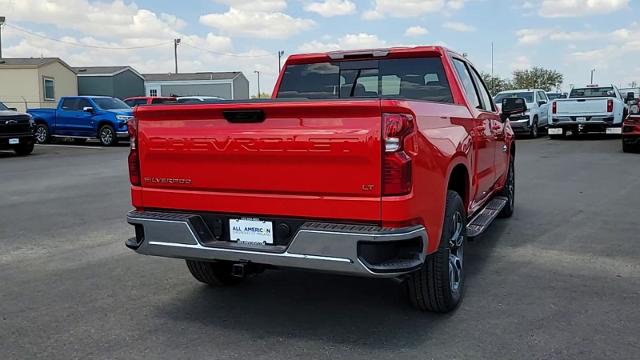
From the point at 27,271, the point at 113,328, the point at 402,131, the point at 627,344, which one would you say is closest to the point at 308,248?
the point at 402,131

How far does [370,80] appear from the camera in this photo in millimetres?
5582

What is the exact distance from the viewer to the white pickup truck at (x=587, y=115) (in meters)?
19.8

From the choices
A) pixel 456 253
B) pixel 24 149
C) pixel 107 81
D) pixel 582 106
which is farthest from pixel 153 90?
pixel 456 253

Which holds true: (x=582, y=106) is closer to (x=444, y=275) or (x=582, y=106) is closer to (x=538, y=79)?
(x=444, y=275)

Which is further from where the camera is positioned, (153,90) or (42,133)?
(153,90)

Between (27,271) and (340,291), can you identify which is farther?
(27,271)

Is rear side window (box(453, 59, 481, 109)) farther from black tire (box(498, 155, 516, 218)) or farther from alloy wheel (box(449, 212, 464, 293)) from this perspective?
black tire (box(498, 155, 516, 218))

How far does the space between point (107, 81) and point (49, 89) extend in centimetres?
832

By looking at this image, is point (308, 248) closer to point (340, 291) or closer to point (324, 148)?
point (324, 148)

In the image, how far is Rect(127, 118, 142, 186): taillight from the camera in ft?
13.5

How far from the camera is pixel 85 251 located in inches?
244

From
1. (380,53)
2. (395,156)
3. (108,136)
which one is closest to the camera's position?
(395,156)

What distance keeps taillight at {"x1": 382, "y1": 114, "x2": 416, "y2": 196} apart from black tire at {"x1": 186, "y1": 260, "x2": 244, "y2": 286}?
190cm

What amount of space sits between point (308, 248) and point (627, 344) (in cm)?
201
